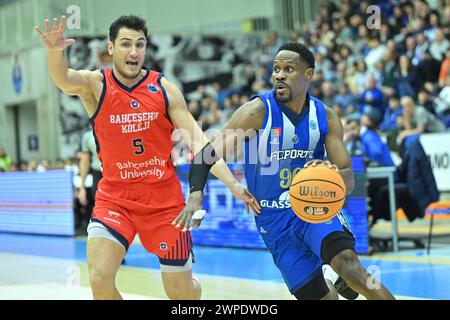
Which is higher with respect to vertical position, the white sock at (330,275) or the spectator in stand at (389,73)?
the spectator in stand at (389,73)

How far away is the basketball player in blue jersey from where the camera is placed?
596cm

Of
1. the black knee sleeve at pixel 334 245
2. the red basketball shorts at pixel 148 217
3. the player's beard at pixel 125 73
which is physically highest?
the player's beard at pixel 125 73

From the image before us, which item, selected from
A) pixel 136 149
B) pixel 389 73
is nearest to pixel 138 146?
pixel 136 149

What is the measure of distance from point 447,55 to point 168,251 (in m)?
12.5

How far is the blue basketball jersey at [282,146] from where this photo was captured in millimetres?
5988

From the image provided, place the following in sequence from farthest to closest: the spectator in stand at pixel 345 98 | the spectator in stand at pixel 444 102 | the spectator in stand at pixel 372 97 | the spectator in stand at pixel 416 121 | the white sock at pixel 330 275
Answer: the spectator in stand at pixel 345 98
the spectator in stand at pixel 372 97
the spectator in stand at pixel 444 102
the spectator in stand at pixel 416 121
the white sock at pixel 330 275

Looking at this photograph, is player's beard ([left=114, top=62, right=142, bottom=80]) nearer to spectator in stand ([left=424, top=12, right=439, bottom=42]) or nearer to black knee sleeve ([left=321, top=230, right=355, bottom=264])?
black knee sleeve ([left=321, top=230, right=355, bottom=264])

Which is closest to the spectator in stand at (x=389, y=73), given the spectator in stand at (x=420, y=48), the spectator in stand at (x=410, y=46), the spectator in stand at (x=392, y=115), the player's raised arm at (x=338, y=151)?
the spectator in stand at (x=410, y=46)

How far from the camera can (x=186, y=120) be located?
5.93 meters

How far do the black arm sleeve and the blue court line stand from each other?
3451mm

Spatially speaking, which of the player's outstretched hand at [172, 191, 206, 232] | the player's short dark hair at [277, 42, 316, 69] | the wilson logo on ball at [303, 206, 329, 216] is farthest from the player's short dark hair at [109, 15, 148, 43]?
the wilson logo on ball at [303, 206, 329, 216]

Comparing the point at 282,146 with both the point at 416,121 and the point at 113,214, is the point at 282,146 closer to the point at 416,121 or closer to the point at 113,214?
the point at 113,214

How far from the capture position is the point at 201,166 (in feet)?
18.1

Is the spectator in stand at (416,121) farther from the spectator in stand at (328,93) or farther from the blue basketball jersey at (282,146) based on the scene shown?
the blue basketball jersey at (282,146)
